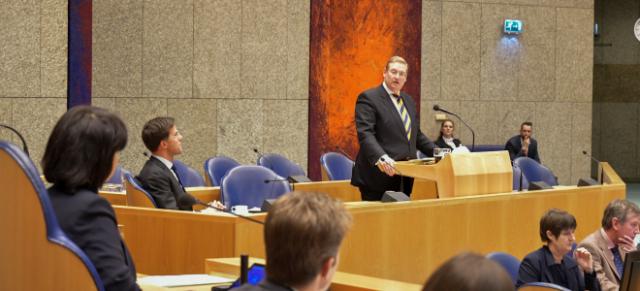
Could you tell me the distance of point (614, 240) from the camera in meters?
5.60

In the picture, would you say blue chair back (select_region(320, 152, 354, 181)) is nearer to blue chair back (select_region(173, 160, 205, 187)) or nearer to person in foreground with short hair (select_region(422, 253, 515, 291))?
blue chair back (select_region(173, 160, 205, 187))

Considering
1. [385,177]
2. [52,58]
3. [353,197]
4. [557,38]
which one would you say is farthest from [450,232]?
[557,38]

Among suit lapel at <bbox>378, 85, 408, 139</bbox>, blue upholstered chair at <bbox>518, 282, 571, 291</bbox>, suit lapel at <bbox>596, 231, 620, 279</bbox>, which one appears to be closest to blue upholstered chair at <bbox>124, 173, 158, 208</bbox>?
suit lapel at <bbox>378, 85, 408, 139</bbox>

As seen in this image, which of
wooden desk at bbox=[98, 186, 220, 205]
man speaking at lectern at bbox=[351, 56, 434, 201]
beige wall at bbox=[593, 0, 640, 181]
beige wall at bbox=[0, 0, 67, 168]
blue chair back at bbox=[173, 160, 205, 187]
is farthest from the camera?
beige wall at bbox=[593, 0, 640, 181]

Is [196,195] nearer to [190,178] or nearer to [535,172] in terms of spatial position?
[190,178]

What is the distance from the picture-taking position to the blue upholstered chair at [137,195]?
5.91 metres

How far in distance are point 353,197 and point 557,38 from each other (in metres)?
8.34

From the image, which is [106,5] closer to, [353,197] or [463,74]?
[353,197]

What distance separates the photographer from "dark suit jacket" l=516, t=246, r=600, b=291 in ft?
16.3

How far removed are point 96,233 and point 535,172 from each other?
22.7ft

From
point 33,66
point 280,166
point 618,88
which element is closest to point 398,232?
point 280,166

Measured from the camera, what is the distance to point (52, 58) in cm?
969

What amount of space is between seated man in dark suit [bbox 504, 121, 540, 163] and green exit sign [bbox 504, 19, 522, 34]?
183cm

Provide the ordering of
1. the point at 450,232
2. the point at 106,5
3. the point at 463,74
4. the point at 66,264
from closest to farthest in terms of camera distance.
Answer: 1. the point at 66,264
2. the point at 450,232
3. the point at 106,5
4. the point at 463,74
